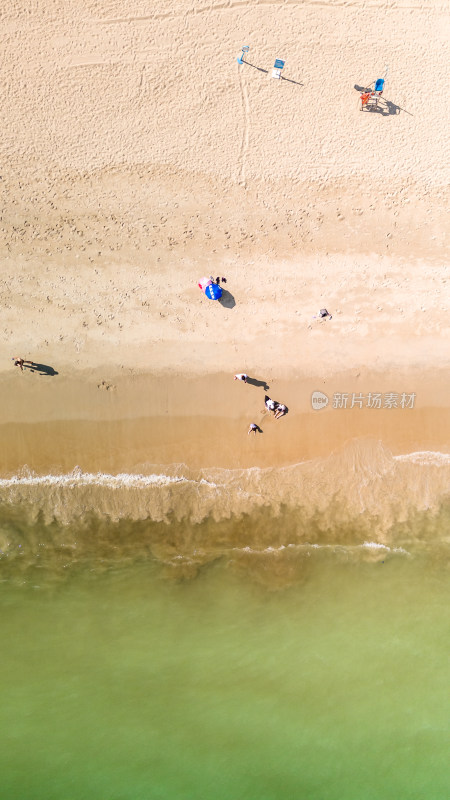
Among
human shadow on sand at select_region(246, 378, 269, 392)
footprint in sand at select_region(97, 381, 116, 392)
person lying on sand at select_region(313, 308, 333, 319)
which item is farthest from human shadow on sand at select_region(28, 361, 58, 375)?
person lying on sand at select_region(313, 308, 333, 319)

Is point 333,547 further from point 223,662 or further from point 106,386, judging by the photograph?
point 106,386

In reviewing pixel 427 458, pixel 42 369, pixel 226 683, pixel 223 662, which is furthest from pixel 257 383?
pixel 226 683

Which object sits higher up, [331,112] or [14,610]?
[331,112]

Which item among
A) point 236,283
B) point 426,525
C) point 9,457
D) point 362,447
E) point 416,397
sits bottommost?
point 426,525

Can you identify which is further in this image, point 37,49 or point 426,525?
point 426,525

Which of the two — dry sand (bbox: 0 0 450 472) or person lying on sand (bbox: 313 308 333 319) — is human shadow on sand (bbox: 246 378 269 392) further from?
person lying on sand (bbox: 313 308 333 319)

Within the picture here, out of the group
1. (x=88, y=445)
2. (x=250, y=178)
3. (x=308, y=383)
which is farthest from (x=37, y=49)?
(x=308, y=383)

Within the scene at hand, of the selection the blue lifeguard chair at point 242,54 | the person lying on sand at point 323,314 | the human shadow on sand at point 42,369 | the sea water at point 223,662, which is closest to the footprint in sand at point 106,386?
the human shadow on sand at point 42,369

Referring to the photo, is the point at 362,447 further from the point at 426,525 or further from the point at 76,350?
the point at 76,350
